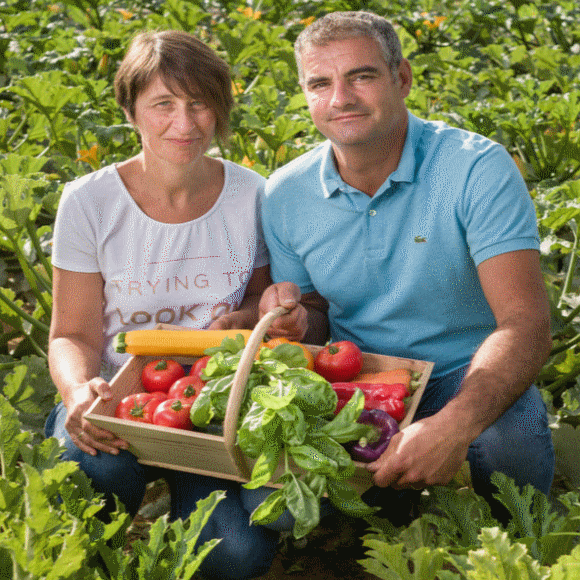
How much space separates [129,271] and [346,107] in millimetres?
891

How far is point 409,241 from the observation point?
2.38m

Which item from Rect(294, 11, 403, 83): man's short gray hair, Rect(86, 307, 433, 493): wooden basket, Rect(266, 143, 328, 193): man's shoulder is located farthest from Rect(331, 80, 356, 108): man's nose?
Rect(86, 307, 433, 493): wooden basket

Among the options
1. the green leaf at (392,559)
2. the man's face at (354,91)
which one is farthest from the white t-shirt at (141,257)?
the green leaf at (392,559)

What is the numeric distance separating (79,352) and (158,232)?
1.57ft

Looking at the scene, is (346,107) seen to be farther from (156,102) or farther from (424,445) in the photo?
(424,445)

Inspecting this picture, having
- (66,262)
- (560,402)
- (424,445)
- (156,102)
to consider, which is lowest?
(560,402)

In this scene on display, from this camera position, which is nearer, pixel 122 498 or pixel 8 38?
pixel 122 498

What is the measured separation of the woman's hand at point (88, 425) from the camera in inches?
82.0

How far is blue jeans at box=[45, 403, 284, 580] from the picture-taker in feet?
7.16

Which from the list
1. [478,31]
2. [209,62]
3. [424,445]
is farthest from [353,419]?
[478,31]

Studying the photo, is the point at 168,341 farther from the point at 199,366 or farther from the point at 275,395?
the point at 275,395

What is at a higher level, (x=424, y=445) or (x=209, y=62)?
(x=209, y=62)

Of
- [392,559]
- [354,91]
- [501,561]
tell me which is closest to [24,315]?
[354,91]

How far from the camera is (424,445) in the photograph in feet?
6.05
